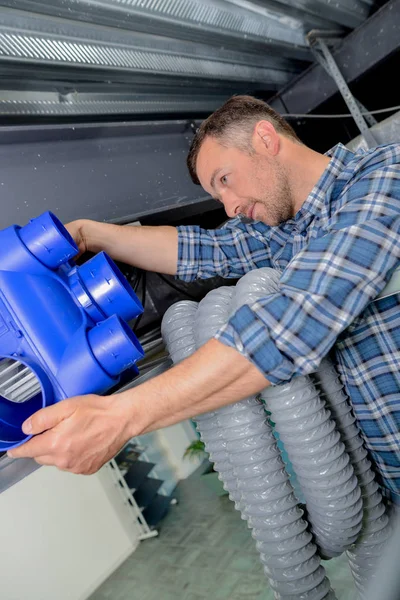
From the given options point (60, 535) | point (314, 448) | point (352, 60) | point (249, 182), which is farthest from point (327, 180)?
point (60, 535)

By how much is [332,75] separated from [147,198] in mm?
1118

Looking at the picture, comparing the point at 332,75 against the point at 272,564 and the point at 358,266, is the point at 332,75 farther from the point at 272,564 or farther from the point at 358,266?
the point at 272,564

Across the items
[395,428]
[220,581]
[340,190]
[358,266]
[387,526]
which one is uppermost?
[340,190]

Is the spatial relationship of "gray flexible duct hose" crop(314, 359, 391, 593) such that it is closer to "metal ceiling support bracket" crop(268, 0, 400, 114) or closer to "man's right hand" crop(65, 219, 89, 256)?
"man's right hand" crop(65, 219, 89, 256)

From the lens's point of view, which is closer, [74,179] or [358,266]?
[358,266]

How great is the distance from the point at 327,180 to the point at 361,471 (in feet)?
2.31

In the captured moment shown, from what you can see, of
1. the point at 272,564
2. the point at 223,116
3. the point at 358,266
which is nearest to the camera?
the point at 358,266

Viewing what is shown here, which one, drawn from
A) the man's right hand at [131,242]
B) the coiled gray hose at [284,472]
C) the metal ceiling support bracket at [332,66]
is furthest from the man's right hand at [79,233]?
the metal ceiling support bracket at [332,66]

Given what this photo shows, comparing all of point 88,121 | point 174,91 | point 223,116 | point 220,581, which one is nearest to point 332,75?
point 174,91

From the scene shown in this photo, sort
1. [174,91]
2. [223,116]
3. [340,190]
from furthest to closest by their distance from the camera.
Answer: [174,91] < [223,116] < [340,190]

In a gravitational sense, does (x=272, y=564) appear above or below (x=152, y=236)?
below

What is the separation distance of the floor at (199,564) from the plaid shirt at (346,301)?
1.89 meters

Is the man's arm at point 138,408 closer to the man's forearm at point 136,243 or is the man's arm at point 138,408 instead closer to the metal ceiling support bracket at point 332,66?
the man's forearm at point 136,243

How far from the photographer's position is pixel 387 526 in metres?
1.13
